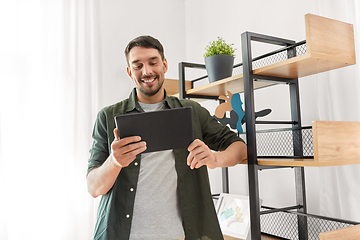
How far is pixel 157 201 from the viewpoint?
944 mm

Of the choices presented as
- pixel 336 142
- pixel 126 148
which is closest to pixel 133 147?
pixel 126 148

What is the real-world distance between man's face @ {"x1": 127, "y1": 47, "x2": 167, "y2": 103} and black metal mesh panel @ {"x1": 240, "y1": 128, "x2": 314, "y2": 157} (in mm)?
614

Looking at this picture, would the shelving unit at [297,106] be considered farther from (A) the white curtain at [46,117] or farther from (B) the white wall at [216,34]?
(A) the white curtain at [46,117]

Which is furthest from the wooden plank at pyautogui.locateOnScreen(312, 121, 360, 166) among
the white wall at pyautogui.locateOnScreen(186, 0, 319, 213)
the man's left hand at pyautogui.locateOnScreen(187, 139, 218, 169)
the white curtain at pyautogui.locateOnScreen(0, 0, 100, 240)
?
the white curtain at pyautogui.locateOnScreen(0, 0, 100, 240)

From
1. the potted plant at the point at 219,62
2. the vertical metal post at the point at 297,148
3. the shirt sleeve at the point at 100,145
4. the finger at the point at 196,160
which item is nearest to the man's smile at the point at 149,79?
the shirt sleeve at the point at 100,145

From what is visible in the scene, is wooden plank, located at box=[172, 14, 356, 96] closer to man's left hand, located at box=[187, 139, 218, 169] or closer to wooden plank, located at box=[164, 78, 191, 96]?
man's left hand, located at box=[187, 139, 218, 169]

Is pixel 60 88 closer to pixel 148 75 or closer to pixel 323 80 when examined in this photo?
pixel 148 75

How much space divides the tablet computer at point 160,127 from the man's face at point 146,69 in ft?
0.77

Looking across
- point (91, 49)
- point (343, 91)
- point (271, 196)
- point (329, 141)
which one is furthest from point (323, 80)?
point (91, 49)

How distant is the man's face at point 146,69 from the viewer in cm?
96

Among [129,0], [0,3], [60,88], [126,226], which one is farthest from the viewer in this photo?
[129,0]

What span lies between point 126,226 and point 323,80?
104 cm

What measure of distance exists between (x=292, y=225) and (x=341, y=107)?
0.61 m

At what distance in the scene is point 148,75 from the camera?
960 mm
